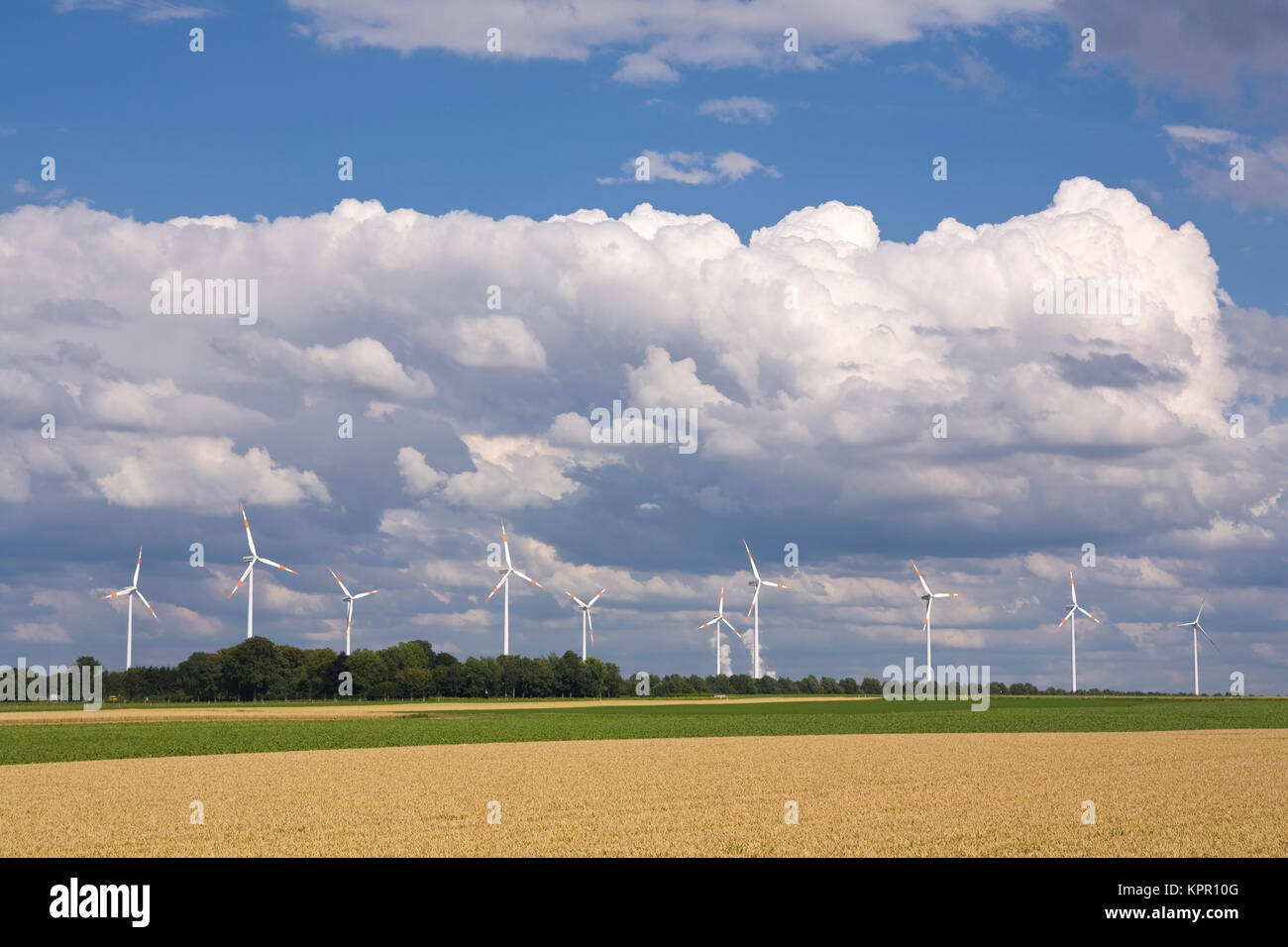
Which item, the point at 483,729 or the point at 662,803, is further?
the point at 483,729

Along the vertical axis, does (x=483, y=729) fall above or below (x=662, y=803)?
below

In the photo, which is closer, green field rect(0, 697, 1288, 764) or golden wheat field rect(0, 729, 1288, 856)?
golden wheat field rect(0, 729, 1288, 856)

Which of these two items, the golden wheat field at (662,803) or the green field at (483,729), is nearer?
the golden wheat field at (662,803)

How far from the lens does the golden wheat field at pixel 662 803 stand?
89.2 feet

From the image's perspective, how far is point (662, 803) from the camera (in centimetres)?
3612

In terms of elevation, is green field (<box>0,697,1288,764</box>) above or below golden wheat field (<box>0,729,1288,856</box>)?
below

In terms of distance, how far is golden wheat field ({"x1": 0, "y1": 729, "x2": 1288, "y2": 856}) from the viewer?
27188mm

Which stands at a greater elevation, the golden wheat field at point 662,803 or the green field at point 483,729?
the golden wheat field at point 662,803
